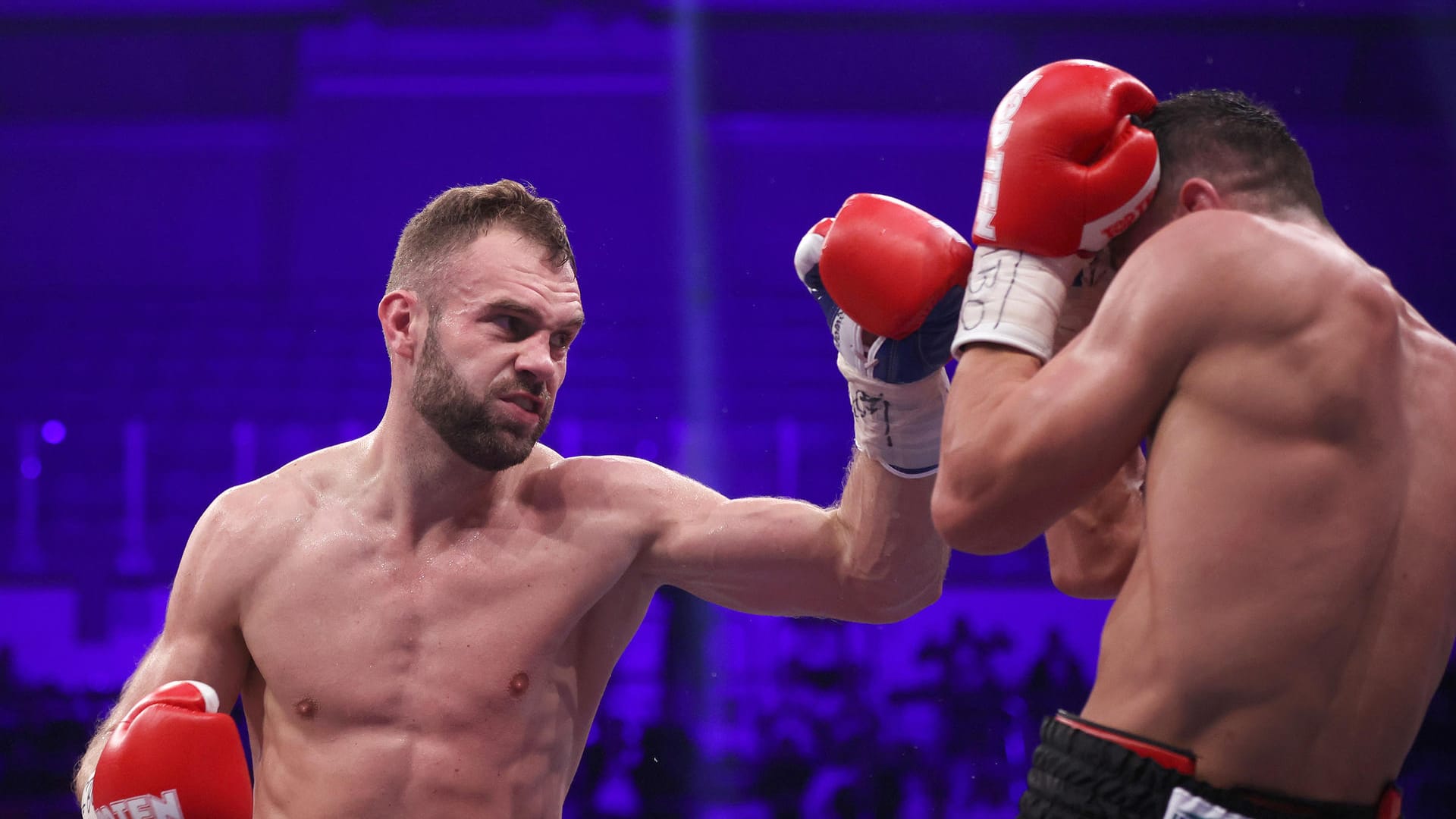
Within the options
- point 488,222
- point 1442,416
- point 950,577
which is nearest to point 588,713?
point 488,222

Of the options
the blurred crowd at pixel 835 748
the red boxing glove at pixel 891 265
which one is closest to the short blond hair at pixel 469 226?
the red boxing glove at pixel 891 265

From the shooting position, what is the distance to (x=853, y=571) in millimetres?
2203

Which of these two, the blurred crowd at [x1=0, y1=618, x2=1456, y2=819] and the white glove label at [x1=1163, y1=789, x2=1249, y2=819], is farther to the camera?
the blurred crowd at [x1=0, y1=618, x2=1456, y2=819]

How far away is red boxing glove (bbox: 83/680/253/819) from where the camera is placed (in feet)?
6.15

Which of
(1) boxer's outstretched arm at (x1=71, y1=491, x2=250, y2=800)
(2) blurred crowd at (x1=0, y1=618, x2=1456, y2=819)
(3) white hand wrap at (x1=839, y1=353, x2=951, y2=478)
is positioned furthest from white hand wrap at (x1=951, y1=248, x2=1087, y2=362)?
(2) blurred crowd at (x1=0, y1=618, x2=1456, y2=819)

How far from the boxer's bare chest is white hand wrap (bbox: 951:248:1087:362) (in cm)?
97

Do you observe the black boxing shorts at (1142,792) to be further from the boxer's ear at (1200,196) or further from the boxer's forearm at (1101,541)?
the boxer's ear at (1200,196)

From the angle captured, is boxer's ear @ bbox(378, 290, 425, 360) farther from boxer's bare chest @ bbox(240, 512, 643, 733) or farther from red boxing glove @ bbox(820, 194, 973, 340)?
red boxing glove @ bbox(820, 194, 973, 340)

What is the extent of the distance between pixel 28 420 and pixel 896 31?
5.80m

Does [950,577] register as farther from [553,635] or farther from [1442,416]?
[1442,416]

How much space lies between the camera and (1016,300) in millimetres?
1524

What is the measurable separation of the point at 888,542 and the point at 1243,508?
90 centimetres

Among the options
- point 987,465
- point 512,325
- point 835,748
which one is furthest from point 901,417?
point 835,748

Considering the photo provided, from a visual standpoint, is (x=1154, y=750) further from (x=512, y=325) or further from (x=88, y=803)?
(x=88, y=803)
